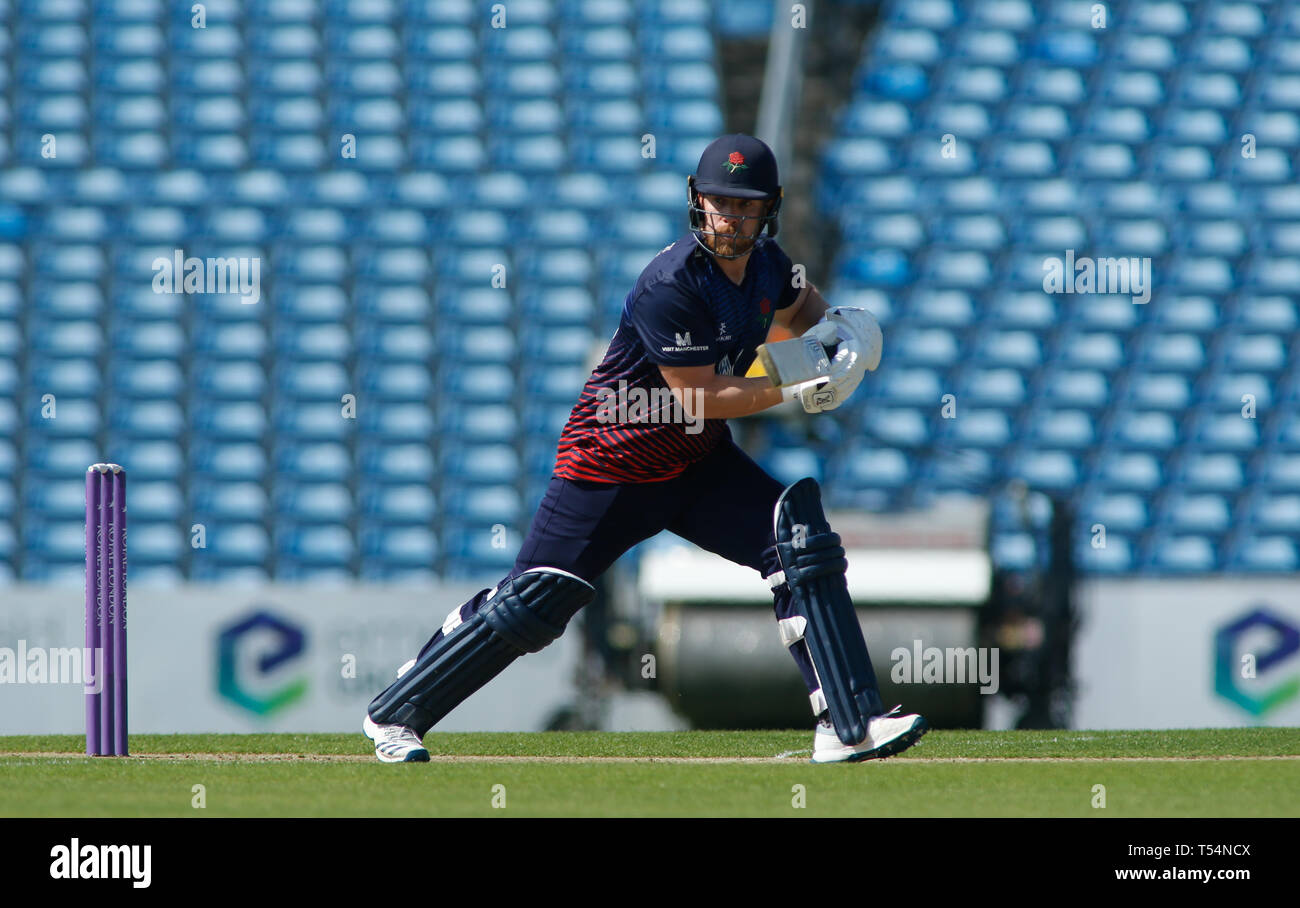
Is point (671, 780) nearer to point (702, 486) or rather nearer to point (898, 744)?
point (898, 744)

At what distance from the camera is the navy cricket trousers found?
189 inches

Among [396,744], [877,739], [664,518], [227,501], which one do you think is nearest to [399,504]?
[227,501]

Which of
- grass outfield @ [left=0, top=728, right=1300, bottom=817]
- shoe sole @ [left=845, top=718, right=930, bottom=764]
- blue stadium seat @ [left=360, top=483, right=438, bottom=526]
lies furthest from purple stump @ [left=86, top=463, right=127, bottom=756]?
blue stadium seat @ [left=360, top=483, right=438, bottom=526]

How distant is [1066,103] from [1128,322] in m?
2.05

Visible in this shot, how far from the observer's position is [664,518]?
15.9 feet

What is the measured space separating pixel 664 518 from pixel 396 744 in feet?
3.24

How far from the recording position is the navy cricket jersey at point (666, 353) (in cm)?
462

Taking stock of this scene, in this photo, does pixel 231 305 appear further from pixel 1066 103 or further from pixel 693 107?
pixel 1066 103


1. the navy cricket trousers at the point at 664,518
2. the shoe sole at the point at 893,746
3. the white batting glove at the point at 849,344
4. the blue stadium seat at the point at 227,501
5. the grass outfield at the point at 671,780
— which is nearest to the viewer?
the grass outfield at the point at 671,780

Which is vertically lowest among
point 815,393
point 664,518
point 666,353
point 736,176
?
point 664,518

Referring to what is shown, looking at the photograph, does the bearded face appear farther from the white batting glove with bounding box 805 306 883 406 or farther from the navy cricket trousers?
the navy cricket trousers

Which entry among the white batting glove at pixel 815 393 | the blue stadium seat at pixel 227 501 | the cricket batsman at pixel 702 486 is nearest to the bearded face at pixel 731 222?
the cricket batsman at pixel 702 486

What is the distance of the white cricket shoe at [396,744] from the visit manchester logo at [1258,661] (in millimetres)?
5194

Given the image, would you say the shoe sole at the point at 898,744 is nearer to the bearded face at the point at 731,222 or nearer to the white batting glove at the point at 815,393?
the white batting glove at the point at 815,393
